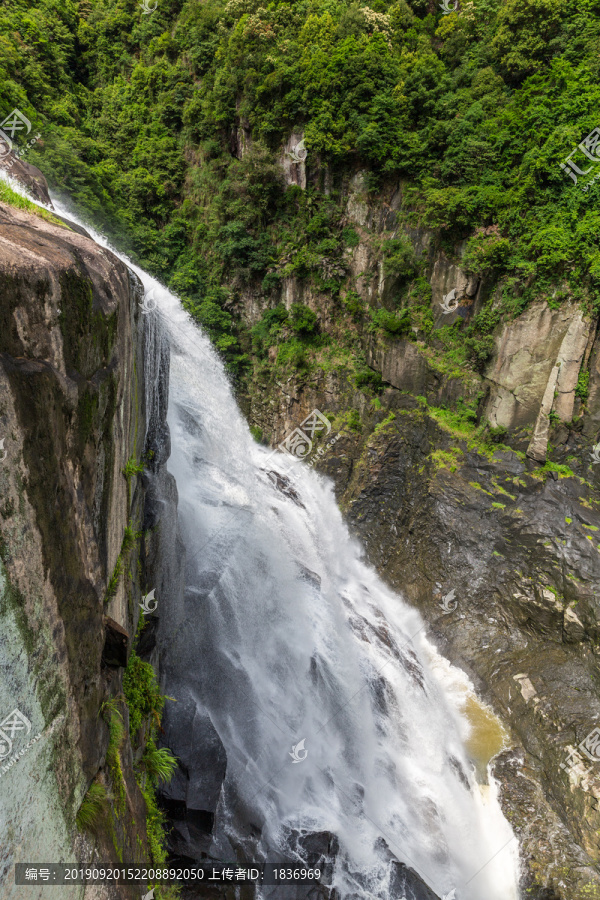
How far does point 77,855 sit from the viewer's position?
255 centimetres

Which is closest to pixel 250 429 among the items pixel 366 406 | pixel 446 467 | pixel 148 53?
pixel 366 406

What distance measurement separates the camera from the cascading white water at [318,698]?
6336mm

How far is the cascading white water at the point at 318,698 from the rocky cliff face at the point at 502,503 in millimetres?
910

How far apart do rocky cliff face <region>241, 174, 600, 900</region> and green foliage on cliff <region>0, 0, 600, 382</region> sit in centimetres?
74

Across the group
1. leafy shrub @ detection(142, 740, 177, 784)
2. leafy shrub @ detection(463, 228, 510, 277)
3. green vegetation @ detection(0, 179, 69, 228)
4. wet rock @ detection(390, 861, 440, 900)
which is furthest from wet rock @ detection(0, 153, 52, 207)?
wet rock @ detection(390, 861, 440, 900)

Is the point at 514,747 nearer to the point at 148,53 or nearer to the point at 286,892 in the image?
the point at 286,892

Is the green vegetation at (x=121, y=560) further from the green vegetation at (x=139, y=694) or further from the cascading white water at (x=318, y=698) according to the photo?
the cascading white water at (x=318, y=698)

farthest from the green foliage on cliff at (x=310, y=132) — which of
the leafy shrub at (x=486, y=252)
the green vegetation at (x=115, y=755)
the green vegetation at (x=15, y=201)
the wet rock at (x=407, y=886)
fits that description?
the green vegetation at (x=115, y=755)

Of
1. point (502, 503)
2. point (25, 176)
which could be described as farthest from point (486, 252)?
point (25, 176)

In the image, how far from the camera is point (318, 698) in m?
7.64

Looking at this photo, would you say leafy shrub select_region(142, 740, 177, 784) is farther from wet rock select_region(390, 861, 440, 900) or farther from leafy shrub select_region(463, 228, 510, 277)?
leafy shrub select_region(463, 228, 510, 277)

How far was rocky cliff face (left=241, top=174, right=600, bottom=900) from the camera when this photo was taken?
813 cm

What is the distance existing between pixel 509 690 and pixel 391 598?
10.9 ft

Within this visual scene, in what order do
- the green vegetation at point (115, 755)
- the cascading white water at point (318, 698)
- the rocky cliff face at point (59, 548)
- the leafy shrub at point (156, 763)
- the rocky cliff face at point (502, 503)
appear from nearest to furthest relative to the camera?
the rocky cliff face at point (59, 548) → the green vegetation at point (115, 755) → the leafy shrub at point (156, 763) → the cascading white water at point (318, 698) → the rocky cliff face at point (502, 503)
